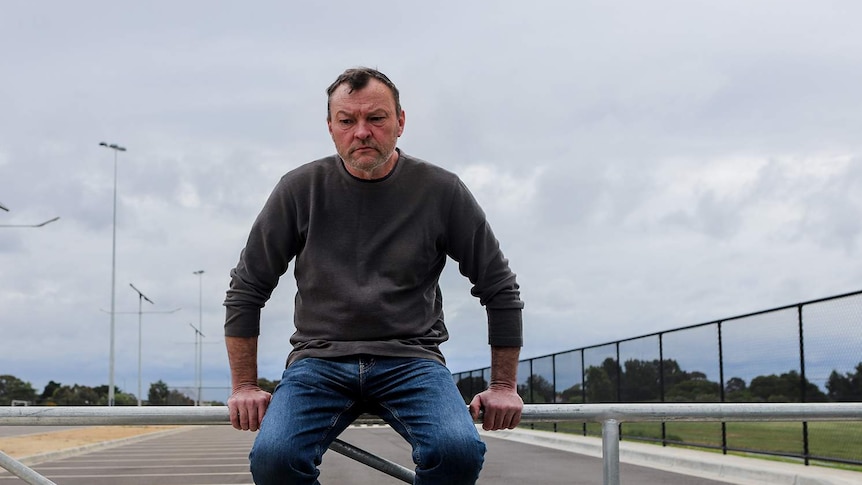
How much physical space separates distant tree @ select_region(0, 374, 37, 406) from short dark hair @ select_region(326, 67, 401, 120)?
79115 mm

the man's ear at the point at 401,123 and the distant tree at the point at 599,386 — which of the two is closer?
the man's ear at the point at 401,123

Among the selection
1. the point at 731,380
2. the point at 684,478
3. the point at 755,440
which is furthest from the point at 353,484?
the point at 755,440

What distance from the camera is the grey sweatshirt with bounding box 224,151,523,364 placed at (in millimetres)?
2775

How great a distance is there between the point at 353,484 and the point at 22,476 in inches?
247

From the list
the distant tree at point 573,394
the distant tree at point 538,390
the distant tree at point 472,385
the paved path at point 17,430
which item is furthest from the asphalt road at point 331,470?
the distant tree at point 472,385

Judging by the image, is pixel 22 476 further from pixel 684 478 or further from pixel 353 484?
pixel 684 478

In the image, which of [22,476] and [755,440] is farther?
[755,440]

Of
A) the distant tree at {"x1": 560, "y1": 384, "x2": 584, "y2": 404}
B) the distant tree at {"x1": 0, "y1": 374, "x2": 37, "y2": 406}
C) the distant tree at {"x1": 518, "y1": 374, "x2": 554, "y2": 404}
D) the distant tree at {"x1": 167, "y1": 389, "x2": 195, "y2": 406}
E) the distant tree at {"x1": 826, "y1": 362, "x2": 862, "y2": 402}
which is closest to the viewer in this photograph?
the distant tree at {"x1": 826, "y1": 362, "x2": 862, "y2": 402}

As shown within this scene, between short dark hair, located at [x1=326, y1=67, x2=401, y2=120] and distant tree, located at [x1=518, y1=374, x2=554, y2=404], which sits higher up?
short dark hair, located at [x1=326, y1=67, x2=401, y2=120]

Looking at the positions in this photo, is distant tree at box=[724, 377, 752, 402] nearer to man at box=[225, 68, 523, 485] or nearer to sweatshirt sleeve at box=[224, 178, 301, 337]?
man at box=[225, 68, 523, 485]

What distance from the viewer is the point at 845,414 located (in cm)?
287

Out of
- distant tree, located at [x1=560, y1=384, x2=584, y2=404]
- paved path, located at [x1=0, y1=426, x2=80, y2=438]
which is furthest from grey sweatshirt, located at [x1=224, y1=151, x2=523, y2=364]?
distant tree, located at [x1=560, y1=384, x2=584, y2=404]

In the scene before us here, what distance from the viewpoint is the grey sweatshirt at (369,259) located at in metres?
2.78

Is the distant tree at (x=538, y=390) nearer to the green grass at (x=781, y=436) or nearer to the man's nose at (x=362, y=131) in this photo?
the green grass at (x=781, y=436)
